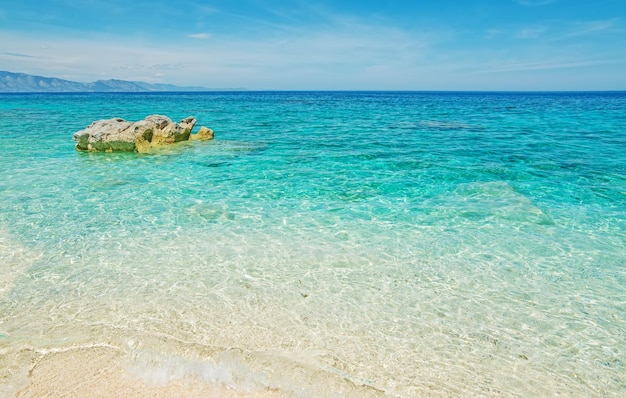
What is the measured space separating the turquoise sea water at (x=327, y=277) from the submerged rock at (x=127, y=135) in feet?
14.5

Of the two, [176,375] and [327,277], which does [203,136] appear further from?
[176,375]

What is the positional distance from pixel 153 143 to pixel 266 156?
679 centimetres

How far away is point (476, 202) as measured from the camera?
37.2ft

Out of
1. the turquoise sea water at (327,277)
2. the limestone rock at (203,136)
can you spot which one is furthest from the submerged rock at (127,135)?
the turquoise sea water at (327,277)

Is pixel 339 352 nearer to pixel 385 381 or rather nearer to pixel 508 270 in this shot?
pixel 385 381

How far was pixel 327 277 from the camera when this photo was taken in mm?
7141

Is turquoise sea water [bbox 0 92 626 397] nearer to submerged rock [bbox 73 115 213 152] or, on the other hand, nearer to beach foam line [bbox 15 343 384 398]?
beach foam line [bbox 15 343 384 398]

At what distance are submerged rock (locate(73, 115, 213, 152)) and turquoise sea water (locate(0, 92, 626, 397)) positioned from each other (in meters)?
4.41

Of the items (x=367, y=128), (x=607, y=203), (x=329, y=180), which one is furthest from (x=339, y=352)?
(x=367, y=128)

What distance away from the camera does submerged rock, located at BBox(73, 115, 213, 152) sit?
1889cm

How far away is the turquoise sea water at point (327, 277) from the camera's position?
4.97 metres

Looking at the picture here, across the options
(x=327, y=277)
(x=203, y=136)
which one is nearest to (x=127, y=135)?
(x=203, y=136)

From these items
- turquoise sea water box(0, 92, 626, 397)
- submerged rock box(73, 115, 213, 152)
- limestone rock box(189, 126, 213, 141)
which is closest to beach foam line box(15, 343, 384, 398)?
turquoise sea water box(0, 92, 626, 397)

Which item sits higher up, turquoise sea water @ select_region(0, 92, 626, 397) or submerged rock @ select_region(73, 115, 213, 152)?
submerged rock @ select_region(73, 115, 213, 152)
